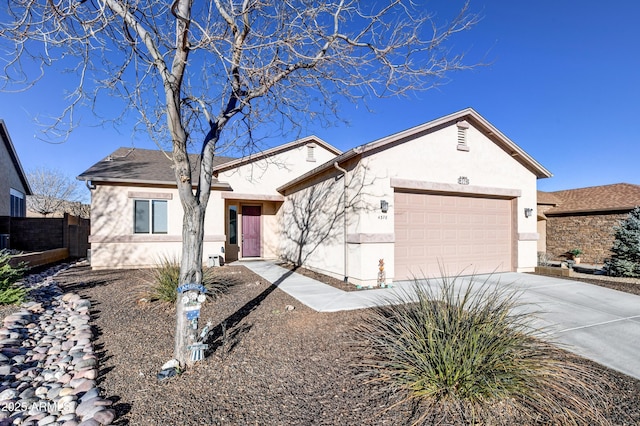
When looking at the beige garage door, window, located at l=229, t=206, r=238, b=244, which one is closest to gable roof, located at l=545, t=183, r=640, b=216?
the beige garage door

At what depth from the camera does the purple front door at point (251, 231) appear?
14094mm

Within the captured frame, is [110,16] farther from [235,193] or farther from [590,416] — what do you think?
[235,193]

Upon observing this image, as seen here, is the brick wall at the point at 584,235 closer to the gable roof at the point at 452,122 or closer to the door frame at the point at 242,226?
the gable roof at the point at 452,122

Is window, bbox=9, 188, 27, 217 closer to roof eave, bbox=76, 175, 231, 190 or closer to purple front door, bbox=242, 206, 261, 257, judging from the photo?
roof eave, bbox=76, 175, 231, 190

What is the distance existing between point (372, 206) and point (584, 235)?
13.3m

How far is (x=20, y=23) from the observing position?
390 centimetres

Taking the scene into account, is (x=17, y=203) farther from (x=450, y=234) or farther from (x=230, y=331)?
(x=450, y=234)

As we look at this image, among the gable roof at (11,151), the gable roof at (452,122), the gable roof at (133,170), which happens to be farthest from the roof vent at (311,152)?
the gable roof at (11,151)

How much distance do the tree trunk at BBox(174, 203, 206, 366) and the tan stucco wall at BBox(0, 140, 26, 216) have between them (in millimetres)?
17683

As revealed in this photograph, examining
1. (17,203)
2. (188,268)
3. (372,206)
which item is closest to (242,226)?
(372,206)

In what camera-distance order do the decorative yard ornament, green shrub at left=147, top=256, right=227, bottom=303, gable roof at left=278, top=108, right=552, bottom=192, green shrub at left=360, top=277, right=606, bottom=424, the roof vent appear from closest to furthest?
green shrub at left=360, top=277, right=606, bottom=424, the decorative yard ornament, green shrub at left=147, top=256, right=227, bottom=303, gable roof at left=278, top=108, right=552, bottom=192, the roof vent

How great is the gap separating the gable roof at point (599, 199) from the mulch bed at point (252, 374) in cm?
1448

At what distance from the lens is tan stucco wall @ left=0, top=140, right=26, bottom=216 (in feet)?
50.4

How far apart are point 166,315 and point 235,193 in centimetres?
784
